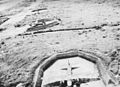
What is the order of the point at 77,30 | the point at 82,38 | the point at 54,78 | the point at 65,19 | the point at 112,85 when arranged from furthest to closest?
the point at 65,19 < the point at 77,30 < the point at 82,38 < the point at 54,78 < the point at 112,85

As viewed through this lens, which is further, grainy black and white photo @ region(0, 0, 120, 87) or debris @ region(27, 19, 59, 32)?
debris @ region(27, 19, 59, 32)

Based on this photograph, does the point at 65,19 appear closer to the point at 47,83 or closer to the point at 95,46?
the point at 95,46

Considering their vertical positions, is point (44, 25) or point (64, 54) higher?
point (44, 25)


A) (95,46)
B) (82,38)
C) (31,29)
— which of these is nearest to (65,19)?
(31,29)

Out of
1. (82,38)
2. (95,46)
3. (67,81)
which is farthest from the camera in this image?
(82,38)

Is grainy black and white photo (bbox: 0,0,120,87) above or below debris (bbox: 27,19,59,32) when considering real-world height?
below

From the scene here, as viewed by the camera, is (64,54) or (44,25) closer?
(64,54)

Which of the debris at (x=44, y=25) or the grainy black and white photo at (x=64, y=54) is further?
the debris at (x=44, y=25)

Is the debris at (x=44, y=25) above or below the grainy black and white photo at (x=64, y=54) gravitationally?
above
